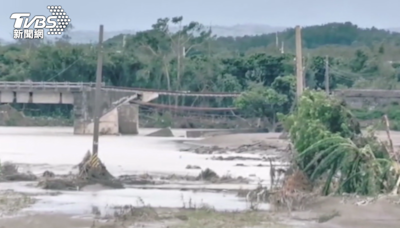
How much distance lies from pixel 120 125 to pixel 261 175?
161 feet

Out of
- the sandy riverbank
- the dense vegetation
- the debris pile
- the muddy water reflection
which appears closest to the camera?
the sandy riverbank

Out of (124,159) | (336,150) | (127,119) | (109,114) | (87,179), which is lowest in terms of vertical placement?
(127,119)

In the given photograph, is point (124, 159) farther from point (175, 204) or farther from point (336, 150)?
point (336, 150)

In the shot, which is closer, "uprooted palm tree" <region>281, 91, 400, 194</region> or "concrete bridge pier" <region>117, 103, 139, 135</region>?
"uprooted palm tree" <region>281, 91, 400, 194</region>

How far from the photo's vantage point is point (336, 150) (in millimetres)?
21625

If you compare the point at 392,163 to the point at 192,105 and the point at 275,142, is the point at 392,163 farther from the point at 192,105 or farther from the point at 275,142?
the point at 192,105

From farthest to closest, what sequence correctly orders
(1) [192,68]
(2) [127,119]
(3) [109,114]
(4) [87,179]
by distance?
(1) [192,68]
(2) [127,119]
(3) [109,114]
(4) [87,179]

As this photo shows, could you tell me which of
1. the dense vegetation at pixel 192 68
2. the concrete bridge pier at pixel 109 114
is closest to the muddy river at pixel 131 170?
the concrete bridge pier at pixel 109 114

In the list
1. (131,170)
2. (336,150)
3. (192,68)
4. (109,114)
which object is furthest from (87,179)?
(192,68)

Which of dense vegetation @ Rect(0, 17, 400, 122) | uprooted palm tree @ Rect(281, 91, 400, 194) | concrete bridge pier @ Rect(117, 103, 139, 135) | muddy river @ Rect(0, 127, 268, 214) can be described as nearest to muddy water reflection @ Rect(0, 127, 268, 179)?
muddy river @ Rect(0, 127, 268, 214)

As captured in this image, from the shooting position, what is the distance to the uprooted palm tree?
69.2 feet

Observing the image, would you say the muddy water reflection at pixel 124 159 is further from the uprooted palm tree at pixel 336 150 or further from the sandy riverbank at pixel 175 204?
the uprooted palm tree at pixel 336 150

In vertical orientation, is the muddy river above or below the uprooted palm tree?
below

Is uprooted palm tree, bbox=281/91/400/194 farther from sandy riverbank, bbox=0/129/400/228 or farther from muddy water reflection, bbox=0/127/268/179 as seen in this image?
muddy water reflection, bbox=0/127/268/179
